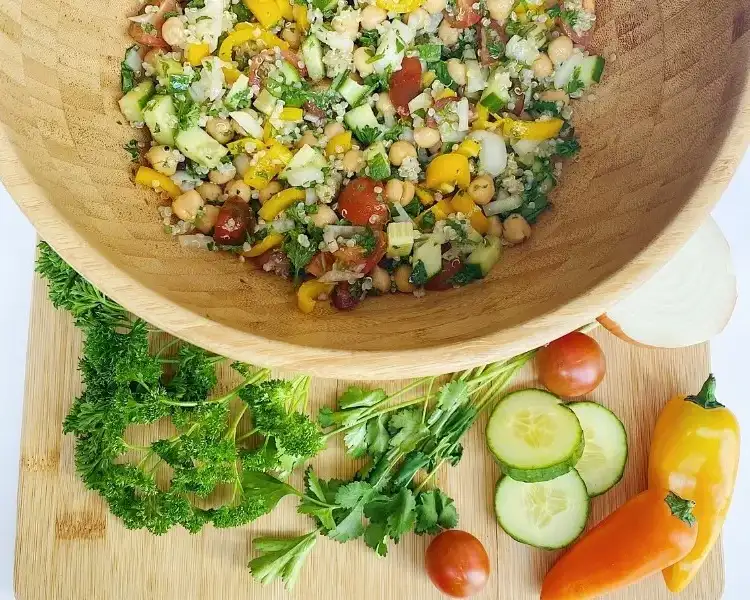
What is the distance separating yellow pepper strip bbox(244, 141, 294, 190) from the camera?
154 centimetres

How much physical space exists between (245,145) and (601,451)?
3.27ft

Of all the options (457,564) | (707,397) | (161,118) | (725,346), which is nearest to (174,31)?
(161,118)

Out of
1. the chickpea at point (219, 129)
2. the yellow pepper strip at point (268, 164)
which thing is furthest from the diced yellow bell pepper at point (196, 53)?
the yellow pepper strip at point (268, 164)

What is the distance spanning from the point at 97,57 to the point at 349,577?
1170mm

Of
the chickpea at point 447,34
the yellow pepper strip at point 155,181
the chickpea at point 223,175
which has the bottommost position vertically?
the yellow pepper strip at point 155,181

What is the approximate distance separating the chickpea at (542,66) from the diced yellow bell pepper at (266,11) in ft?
1.76

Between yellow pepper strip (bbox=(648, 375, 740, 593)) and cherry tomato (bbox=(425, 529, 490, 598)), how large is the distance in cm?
41

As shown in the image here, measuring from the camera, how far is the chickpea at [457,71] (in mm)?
1588

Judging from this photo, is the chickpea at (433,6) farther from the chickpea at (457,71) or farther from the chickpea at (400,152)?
the chickpea at (400,152)

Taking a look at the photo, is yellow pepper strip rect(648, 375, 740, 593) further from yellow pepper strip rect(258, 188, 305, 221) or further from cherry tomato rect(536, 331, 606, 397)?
yellow pepper strip rect(258, 188, 305, 221)

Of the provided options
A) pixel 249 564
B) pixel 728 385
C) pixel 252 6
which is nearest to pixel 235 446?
pixel 249 564

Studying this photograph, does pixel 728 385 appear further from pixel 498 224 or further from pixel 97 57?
pixel 97 57

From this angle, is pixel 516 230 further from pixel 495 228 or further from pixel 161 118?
pixel 161 118

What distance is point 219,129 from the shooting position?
5.09 ft
